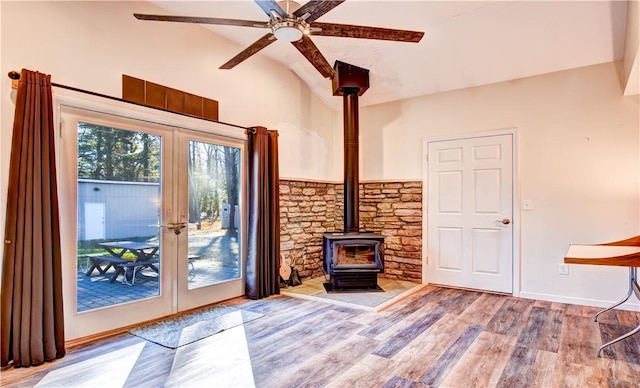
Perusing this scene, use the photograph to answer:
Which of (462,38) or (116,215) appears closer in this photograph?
(116,215)

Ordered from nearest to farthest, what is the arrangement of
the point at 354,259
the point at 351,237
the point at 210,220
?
the point at 210,220, the point at 351,237, the point at 354,259

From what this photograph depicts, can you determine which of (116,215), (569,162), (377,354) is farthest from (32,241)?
(569,162)

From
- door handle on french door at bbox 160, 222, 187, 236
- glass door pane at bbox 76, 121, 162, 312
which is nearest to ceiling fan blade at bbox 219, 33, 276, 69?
glass door pane at bbox 76, 121, 162, 312

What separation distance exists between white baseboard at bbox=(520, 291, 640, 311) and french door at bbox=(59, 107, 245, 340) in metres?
3.43

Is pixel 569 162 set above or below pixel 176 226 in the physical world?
above

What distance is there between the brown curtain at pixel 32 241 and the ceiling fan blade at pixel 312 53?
1.83 m

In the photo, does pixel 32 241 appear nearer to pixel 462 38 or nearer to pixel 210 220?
pixel 210 220

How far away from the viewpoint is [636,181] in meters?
3.62

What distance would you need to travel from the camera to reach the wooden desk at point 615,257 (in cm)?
241

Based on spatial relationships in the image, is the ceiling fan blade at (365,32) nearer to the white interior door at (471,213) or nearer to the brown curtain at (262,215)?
the brown curtain at (262,215)

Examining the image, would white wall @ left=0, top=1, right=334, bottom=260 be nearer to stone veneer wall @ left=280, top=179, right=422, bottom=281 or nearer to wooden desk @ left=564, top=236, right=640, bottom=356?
stone veneer wall @ left=280, top=179, right=422, bottom=281

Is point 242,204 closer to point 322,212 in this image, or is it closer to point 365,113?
point 322,212

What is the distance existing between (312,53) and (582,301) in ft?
12.7

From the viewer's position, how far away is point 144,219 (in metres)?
3.27
